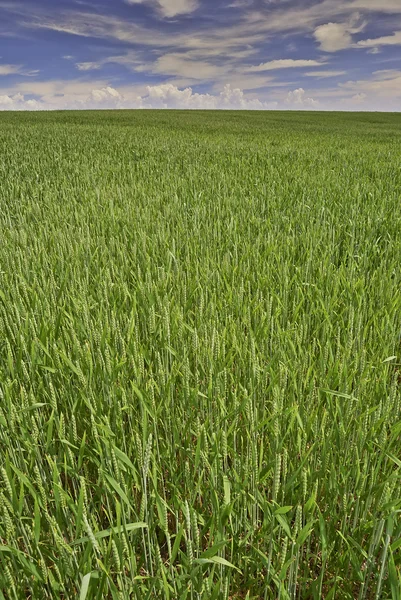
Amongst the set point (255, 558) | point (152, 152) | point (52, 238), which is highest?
point (152, 152)

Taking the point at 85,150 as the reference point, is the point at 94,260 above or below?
below

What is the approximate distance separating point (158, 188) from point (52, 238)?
210cm

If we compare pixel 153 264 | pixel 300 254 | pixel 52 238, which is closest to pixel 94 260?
pixel 153 264

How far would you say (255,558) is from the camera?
3.37 ft

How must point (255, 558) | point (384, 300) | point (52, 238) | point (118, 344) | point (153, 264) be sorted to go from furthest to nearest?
1. point (52, 238)
2. point (153, 264)
3. point (384, 300)
4. point (118, 344)
5. point (255, 558)

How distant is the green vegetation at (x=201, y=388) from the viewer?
92 cm

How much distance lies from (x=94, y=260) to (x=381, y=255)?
190cm

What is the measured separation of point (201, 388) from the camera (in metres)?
1.56

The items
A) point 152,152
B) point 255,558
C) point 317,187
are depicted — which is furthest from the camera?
point 152,152

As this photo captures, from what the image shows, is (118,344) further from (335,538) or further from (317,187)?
(317,187)

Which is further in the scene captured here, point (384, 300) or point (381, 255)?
point (381, 255)

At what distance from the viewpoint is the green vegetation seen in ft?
3.00

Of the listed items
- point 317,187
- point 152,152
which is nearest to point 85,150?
point 152,152

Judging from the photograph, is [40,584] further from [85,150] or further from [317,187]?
[85,150]
